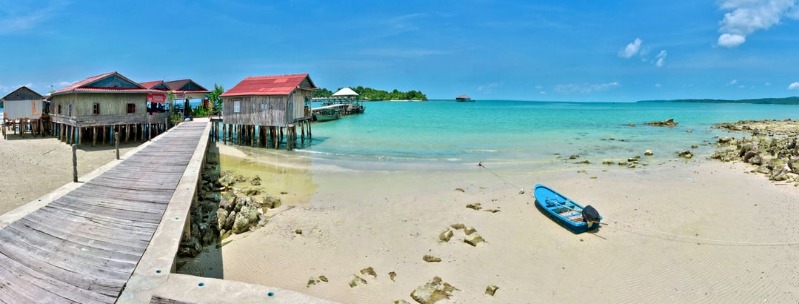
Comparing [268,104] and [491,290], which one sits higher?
[268,104]

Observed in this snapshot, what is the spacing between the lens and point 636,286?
7.89 meters

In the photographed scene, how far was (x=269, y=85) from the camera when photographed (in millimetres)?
25781

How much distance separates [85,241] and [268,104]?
19141mm

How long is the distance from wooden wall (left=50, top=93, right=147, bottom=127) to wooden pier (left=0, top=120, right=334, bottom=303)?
54.0 feet

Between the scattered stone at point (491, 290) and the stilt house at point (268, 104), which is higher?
the stilt house at point (268, 104)

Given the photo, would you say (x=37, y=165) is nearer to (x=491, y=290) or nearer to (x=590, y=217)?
(x=491, y=290)

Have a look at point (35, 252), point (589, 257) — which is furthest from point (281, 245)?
point (589, 257)

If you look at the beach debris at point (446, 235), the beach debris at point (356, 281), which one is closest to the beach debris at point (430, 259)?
the beach debris at point (446, 235)

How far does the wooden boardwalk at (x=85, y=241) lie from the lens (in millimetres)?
5254

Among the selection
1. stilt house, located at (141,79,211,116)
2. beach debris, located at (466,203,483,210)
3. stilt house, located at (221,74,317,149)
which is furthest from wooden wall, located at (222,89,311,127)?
beach debris, located at (466,203,483,210)

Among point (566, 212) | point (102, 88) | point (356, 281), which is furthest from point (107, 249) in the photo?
point (102, 88)

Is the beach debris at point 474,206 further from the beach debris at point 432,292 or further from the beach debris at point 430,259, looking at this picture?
the beach debris at point 432,292

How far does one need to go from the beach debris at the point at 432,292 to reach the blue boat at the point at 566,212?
431cm

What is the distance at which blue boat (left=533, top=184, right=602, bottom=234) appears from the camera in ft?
33.9
